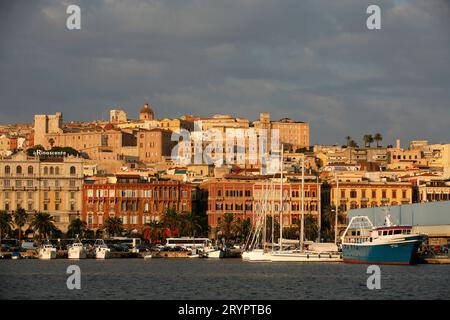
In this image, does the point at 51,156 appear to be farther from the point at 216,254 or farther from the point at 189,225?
the point at 216,254

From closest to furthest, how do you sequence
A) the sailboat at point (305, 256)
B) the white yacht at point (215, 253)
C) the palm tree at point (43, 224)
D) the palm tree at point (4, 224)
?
the sailboat at point (305, 256) < the white yacht at point (215, 253) < the palm tree at point (4, 224) < the palm tree at point (43, 224)

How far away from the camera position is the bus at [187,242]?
163250mm

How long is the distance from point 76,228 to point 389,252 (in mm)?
65837

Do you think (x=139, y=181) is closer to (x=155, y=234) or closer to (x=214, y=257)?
(x=155, y=234)

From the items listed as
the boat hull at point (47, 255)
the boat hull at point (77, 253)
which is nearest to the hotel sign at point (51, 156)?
the boat hull at point (77, 253)

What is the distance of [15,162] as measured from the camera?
17750 cm

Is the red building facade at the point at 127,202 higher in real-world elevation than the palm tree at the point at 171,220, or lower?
higher

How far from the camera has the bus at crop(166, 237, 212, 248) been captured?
536 feet

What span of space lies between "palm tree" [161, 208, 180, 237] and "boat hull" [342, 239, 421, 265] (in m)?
54.0

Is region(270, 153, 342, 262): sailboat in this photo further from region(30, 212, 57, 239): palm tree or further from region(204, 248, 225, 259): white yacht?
region(30, 212, 57, 239): palm tree

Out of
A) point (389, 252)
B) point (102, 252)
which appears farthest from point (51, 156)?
point (389, 252)

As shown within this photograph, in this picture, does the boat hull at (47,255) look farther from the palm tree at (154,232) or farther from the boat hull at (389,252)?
the boat hull at (389,252)

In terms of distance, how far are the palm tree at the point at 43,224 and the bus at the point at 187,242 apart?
54.0 ft
